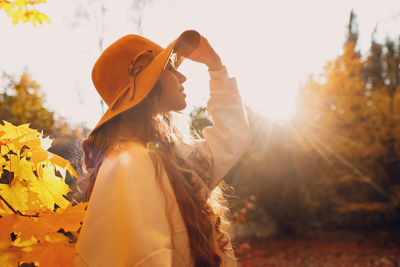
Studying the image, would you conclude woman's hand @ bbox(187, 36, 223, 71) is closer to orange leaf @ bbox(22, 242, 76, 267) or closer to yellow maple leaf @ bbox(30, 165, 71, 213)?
yellow maple leaf @ bbox(30, 165, 71, 213)

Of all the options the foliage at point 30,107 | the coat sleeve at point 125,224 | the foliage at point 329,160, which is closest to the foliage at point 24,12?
the coat sleeve at point 125,224

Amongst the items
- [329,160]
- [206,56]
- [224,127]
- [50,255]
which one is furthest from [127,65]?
[329,160]

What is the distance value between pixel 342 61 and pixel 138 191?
10368mm

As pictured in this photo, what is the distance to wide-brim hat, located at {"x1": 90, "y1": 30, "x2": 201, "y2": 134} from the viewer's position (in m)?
1.18

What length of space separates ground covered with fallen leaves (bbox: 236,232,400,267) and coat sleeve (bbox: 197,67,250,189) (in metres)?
5.55

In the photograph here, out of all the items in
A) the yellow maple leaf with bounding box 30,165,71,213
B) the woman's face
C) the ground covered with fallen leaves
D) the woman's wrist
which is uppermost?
the woman's wrist

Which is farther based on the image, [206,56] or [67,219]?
[206,56]

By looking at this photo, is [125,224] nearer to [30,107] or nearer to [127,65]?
[127,65]

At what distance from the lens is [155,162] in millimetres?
1079

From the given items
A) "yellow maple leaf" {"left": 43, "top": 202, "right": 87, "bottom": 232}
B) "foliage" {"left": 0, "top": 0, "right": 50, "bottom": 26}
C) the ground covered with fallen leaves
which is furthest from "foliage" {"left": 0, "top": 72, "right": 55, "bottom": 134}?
the ground covered with fallen leaves

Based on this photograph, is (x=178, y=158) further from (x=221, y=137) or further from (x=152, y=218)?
(x=152, y=218)

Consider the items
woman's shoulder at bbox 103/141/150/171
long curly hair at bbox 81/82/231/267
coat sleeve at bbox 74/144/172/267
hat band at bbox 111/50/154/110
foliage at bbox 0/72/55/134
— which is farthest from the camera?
foliage at bbox 0/72/55/134

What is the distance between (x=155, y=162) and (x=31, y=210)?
42 cm

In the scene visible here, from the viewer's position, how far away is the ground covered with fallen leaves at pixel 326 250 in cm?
697
